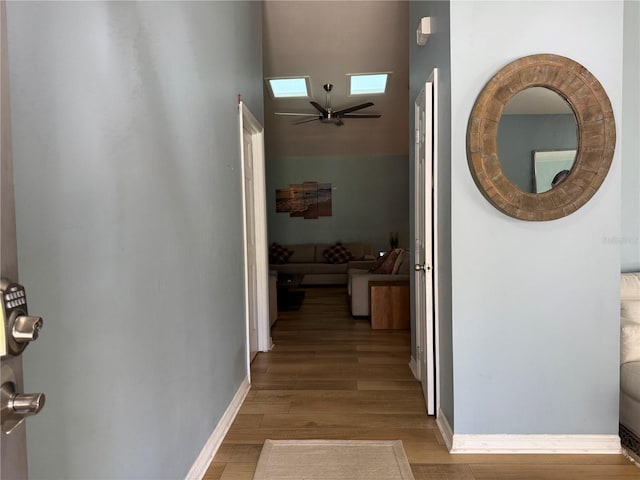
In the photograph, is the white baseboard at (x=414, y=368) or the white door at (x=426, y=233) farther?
the white baseboard at (x=414, y=368)

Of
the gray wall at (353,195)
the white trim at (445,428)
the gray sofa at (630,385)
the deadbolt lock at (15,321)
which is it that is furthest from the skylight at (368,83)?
the deadbolt lock at (15,321)

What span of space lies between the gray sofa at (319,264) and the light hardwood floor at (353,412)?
292 centimetres

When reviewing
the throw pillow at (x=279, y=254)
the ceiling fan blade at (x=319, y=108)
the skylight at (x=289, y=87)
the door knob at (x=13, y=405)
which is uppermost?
the skylight at (x=289, y=87)

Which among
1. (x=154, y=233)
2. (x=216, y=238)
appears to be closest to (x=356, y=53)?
(x=216, y=238)

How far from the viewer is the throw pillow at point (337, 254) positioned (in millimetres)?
7746

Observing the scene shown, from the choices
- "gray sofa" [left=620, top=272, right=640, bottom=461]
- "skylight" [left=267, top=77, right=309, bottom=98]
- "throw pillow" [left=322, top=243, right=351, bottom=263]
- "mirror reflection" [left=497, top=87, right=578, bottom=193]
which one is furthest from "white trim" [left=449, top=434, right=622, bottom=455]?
"throw pillow" [left=322, top=243, right=351, bottom=263]

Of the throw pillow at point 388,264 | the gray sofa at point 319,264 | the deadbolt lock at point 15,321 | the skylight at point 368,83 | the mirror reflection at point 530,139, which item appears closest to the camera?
the deadbolt lock at point 15,321

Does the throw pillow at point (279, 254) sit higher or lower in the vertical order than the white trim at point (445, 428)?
higher

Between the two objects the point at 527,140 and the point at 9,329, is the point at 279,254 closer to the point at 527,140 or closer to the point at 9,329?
the point at 527,140

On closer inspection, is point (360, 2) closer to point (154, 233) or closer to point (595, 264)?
point (595, 264)

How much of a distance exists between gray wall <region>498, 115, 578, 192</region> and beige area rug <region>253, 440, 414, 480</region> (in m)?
1.59

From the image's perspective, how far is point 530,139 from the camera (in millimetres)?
2086

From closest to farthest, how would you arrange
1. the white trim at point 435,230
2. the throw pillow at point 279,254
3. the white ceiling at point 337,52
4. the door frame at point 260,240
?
the white trim at point 435,230, the door frame at point 260,240, the white ceiling at point 337,52, the throw pillow at point 279,254

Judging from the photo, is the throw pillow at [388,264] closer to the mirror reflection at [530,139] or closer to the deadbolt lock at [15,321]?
the mirror reflection at [530,139]
